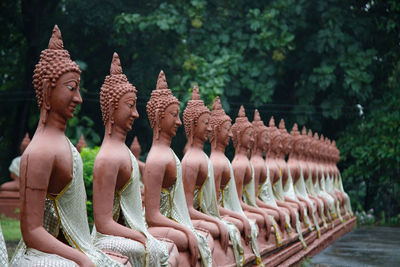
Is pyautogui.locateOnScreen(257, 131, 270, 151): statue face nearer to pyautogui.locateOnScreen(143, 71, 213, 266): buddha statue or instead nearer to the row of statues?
the row of statues

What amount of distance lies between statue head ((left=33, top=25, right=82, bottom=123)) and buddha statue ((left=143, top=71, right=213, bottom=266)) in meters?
1.80

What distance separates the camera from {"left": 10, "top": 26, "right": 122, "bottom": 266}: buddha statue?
167 inches

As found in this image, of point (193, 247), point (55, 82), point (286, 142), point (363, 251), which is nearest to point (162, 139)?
point (193, 247)

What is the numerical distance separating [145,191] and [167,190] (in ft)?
0.94

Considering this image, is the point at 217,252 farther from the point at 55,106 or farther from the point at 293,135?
the point at 293,135

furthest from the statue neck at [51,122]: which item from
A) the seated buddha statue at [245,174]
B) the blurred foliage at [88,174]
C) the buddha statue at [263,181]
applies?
the blurred foliage at [88,174]

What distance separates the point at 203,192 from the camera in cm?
750

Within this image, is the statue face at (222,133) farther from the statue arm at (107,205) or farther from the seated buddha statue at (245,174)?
the statue arm at (107,205)

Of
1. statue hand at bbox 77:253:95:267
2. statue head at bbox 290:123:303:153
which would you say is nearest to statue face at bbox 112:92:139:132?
statue hand at bbox 77:253:95:267

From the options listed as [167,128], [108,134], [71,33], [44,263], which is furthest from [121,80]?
[71,33]

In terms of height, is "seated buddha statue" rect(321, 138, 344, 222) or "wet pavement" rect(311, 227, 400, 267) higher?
"seated buddha statue" rect(321, 138, 344, 222)

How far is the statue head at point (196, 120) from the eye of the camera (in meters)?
7.55

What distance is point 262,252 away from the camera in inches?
345

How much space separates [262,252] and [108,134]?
3.85 m
